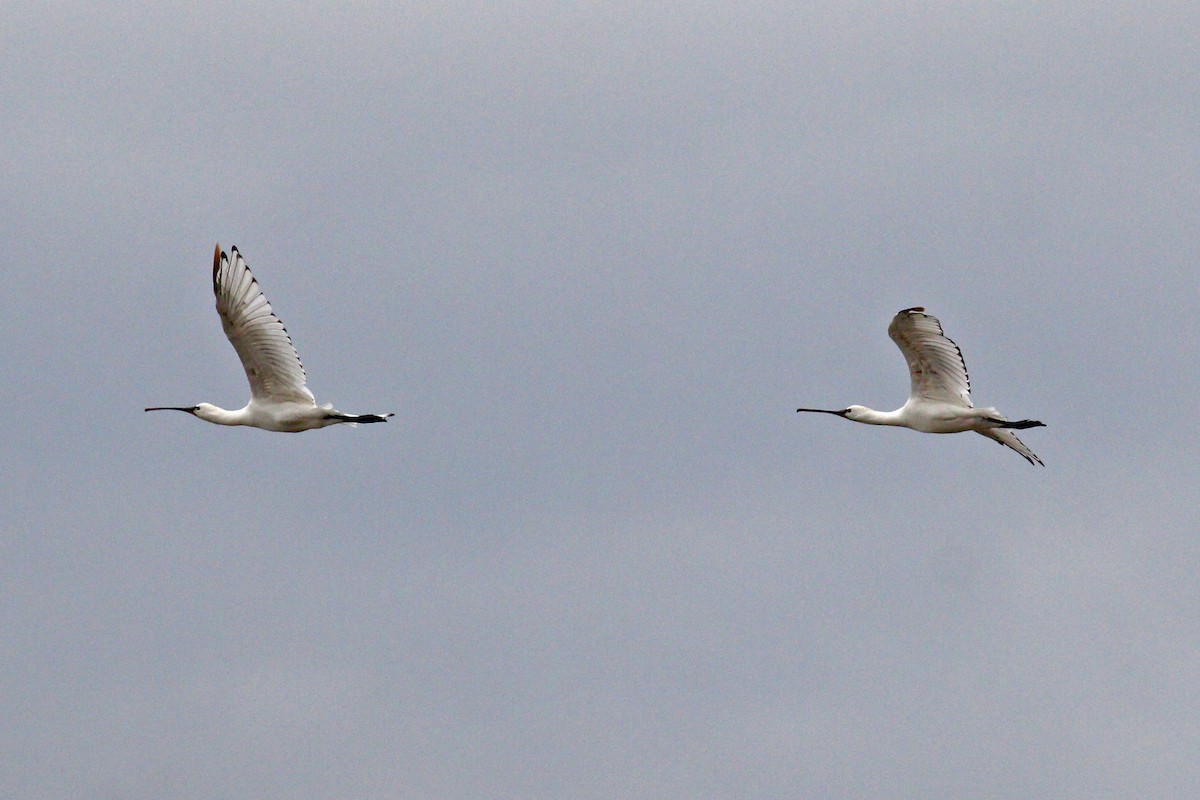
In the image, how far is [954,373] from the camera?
177ft

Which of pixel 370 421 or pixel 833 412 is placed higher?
pixel 833 412

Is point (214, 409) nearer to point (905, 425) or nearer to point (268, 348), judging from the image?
point (268, 348)

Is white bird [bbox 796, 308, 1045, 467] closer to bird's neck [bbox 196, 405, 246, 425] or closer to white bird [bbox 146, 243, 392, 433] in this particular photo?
white bird [bbox 146, 243, 392, 433]

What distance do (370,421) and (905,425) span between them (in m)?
10.1

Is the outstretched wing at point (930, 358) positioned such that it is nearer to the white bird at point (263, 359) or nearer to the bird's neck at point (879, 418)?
the bird's neck at point (879, 418)

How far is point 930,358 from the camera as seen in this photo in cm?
5350

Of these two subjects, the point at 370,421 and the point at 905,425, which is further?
the point at 905,425

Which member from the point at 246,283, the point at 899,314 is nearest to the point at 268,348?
the point at 246,283

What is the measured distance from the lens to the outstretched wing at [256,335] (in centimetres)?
5162

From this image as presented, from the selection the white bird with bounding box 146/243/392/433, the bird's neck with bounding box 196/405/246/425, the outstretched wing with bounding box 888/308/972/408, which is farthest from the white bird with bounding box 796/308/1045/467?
the bird's neck with bounding box 196/405/246/425

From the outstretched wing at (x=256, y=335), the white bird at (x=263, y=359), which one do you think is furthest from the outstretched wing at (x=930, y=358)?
the outstretched wing at (x=256, y=335)

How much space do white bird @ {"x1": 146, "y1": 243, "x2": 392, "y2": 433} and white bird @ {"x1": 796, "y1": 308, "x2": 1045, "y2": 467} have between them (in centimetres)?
932

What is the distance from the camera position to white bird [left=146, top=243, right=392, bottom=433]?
51688 millimetres

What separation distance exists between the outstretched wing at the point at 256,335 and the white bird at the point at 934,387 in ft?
34.5
